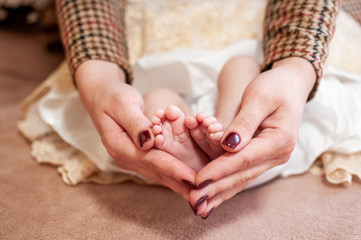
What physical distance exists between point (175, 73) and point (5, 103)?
1.92 ft

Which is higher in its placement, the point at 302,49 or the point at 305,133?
the point at 302,49

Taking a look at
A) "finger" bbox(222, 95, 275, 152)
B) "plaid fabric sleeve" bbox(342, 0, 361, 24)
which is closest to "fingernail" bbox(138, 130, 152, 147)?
"finger" bbox(222, 95, 275, 152)

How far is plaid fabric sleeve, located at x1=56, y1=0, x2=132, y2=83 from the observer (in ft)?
2.19

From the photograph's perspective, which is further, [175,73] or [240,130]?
[175,73]

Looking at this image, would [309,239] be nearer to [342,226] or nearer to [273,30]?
[342,226]

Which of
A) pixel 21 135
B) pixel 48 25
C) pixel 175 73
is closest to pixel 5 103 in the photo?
pixel 21 135

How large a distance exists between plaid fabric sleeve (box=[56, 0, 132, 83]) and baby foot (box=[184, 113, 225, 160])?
0.27 meters

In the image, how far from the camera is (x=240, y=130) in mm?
440

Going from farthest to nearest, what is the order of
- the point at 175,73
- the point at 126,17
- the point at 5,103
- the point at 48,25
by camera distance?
the point at 48,25
the point at 5,103
the point at 126,17
the point at 175,73

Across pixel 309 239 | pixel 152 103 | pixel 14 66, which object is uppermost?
pixel 152 103

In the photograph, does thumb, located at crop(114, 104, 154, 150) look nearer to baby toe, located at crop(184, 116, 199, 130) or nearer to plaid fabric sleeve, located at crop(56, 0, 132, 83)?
baby toe, located at crop(184, 116, 199, 130)

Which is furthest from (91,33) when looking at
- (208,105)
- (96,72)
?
(208,105)

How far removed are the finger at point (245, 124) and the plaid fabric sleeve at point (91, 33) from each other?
318mm

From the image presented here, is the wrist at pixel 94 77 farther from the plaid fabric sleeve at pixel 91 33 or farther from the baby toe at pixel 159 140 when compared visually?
the baby toe at pixel 159 140
